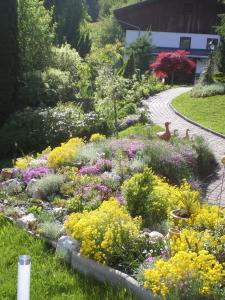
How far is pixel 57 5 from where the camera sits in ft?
108

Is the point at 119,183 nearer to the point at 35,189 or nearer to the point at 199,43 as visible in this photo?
the point at 35,189

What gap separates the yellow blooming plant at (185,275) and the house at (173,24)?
Answer: 107ft

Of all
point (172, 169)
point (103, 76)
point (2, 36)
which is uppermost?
point (2, 36)

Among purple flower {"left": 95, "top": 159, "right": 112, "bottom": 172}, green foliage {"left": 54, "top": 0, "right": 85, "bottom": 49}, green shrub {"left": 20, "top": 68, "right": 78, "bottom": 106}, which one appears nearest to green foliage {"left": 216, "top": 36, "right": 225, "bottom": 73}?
green shrub {"left": 20, "top": 68, "right": 78, "bottom": 106}

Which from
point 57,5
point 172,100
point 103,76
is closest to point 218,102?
point 172,100

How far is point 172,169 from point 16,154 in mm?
4770

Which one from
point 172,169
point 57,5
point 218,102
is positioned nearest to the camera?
point 172,169

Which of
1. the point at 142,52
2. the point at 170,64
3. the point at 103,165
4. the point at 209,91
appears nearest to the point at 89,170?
the point at 103,165

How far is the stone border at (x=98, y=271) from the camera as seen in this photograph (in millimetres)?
4398

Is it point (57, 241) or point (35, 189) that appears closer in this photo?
point (57, 241)

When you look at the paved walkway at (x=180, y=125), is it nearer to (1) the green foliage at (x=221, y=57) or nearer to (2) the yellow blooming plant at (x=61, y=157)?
(2) the yellow blooming plant at (x=61, y=157)

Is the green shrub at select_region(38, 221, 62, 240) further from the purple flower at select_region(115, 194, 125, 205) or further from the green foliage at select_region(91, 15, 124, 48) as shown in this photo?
the green foliage at select_region(91, 15, 124, 48)

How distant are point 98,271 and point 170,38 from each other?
32.8 meters

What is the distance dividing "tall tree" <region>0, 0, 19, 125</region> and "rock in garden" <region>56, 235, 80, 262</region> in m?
8.60
